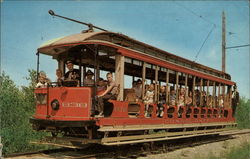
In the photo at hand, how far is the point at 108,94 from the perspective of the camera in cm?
809

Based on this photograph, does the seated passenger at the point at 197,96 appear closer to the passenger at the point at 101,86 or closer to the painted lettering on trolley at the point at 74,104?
the passenger at the point at 101,86

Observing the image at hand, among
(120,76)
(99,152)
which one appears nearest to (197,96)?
(99,152)

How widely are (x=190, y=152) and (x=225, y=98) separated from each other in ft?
20.9

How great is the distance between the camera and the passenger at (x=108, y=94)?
7.73 metres

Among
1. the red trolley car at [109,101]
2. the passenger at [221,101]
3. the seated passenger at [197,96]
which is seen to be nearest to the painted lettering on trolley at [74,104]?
the red trolley car at [109,101]

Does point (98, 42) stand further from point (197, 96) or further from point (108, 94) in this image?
point (197, 96)

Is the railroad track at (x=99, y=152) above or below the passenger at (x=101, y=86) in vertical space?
below

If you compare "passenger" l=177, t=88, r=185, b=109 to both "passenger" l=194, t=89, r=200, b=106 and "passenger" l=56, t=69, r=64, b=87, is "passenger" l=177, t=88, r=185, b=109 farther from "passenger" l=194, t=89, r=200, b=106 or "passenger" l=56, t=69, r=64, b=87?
"passenger" l=56, t=69, r=64, b=87

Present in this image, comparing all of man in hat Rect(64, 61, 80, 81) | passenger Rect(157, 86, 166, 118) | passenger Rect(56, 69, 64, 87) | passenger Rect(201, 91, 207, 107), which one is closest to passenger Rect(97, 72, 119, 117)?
man in hat Rect(64, 61, 80, 81)

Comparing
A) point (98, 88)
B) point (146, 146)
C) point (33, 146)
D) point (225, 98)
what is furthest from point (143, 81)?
point (225, 98)

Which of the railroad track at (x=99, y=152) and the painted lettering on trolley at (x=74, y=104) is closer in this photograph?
the painted lettering on trolley at (x=74, y=104)

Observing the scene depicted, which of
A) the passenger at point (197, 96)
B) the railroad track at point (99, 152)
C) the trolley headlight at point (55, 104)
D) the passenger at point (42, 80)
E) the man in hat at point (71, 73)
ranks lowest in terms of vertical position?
the railroad track at point (99, 152)

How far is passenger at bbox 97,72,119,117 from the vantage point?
304 inches

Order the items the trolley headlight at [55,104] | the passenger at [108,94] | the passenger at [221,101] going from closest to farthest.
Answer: the passenger at [108,94], the trolley headlight at [55,104], the passenger at [221,101]
